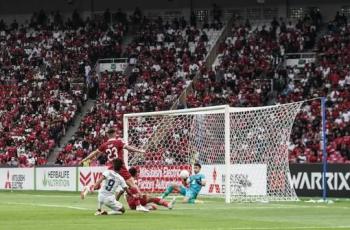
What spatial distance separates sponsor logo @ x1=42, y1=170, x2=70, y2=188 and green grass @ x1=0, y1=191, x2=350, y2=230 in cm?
1753

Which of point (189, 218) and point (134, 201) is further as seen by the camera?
point (134, 201)

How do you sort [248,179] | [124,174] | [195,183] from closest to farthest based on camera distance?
[124,174] < [195,183] < [248,179]

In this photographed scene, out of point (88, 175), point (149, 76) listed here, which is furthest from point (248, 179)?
point (149, 76)

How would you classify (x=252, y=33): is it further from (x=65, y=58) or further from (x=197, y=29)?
(x=65, y=58)

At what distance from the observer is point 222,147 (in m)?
38.2

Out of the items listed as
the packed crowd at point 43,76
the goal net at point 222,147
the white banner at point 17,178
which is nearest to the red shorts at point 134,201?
the goal net at point 222,147

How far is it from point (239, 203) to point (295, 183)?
6.91 metres

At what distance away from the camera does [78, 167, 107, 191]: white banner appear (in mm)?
45688

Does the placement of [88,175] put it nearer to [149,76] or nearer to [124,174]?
[149,76]

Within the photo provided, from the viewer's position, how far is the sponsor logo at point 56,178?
157 ft

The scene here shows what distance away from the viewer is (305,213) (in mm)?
26141

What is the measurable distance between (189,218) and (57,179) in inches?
1004

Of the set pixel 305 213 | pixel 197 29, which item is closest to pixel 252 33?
pixel 197 29

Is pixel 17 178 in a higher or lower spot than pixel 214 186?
higher
